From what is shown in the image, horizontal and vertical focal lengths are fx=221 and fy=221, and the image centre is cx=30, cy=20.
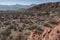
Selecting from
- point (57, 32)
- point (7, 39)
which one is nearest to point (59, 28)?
point (57, 32)

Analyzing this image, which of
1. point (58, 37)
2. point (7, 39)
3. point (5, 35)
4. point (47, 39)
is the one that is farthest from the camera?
point (5, 35)

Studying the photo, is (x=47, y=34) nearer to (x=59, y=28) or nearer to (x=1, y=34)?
(x=59, y=28)

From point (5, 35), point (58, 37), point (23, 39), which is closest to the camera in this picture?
point (58, 37)

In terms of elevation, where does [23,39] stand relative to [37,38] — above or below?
below

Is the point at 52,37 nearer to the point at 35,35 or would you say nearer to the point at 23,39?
the point at 35,35

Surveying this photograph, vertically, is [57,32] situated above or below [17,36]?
above

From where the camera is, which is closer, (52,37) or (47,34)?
(52,37)

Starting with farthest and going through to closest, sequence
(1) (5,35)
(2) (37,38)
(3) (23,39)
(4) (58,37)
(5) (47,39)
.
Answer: (1) (5,35), (3) (23,39), (2) (37,38), (5) (47,39), (4) (58,37)

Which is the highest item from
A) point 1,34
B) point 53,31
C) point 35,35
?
point 53,31

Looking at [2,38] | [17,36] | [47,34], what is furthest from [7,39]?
[47,34]
